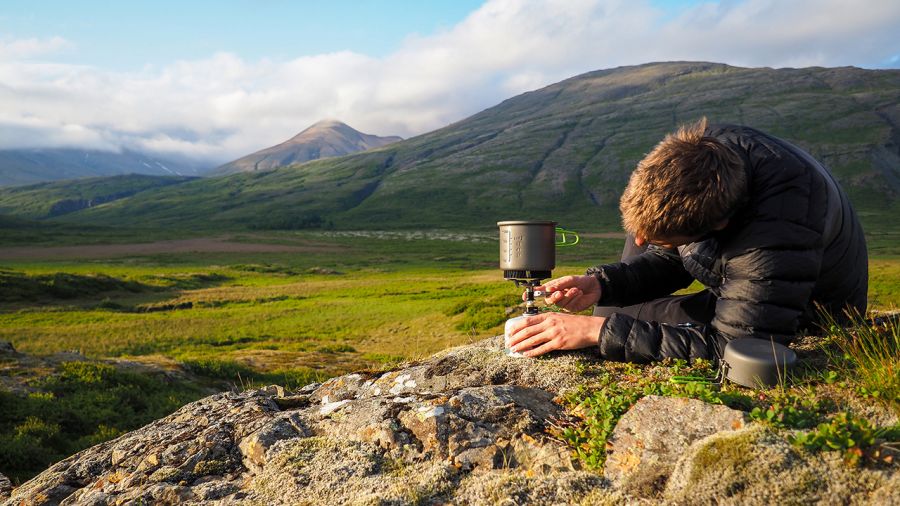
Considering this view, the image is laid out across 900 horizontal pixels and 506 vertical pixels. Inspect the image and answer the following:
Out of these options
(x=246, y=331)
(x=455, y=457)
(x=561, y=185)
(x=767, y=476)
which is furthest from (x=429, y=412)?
(x=561, y=185)

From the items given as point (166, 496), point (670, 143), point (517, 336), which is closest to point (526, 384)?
point (517, 336)

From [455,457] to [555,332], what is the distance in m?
1.52

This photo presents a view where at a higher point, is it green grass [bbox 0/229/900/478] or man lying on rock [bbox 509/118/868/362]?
man lying on rock [bbox 509/118/868/362]

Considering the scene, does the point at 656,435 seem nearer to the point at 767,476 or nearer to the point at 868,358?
the point at 767,476

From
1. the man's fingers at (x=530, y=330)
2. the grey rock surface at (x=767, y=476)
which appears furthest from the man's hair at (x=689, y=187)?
the grey rock surface at (x=767, y=476)

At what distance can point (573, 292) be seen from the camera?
518 cm

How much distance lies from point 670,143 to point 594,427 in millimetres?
2135

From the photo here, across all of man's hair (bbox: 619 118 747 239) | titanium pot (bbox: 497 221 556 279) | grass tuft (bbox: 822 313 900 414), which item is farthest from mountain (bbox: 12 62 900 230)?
man's hair (bbox: 619 118 747 239)

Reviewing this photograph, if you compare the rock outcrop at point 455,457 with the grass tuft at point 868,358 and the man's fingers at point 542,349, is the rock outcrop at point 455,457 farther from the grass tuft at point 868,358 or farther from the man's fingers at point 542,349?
the grass tuft at point 868,358

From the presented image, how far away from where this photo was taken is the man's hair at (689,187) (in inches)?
148

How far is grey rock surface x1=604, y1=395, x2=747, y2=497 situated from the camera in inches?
120

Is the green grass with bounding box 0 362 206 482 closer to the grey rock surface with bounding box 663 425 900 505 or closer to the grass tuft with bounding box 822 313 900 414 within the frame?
the grey rock surface with bounding box 663 425 900 505

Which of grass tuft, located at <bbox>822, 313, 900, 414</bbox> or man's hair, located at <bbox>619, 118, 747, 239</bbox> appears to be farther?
man's hair, located at <bbox>619, 118, 747, 239</bbox>

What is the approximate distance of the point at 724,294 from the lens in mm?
4180
